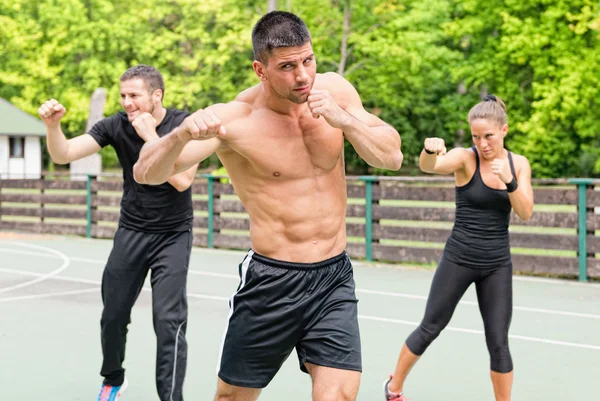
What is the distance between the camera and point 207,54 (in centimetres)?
3762

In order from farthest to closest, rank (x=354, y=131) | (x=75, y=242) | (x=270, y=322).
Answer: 1. (x=75, y=242)
2. (x=270, y=322)
3. (x=354, y=131)

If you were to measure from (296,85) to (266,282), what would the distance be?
86cm

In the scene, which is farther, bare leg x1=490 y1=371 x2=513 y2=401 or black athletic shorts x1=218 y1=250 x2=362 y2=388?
bare leg x1=490 y1=371 x2=513 y2=401

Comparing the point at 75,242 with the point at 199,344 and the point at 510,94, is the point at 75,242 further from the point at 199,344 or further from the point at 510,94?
the point at 510,94

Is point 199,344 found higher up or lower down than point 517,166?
lower down

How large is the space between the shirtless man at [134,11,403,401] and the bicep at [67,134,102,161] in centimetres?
180

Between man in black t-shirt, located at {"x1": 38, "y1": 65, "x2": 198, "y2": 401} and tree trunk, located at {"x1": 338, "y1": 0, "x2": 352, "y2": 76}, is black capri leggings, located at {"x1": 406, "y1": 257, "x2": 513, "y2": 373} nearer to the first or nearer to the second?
man in black t-shirt, located at {"x1": 38, "y1": 65, "x2": 198, "y2": 401}

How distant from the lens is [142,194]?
17.9 feet

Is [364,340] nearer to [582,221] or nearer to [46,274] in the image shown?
[582,221]

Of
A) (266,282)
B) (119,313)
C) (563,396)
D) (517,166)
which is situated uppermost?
(517,166)

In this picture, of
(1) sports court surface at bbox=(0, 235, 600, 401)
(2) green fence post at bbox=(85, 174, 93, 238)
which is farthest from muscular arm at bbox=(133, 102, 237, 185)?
(2) green fence post at bbox=(85, 174, 93, 238)

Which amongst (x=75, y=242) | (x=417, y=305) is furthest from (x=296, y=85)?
(x=75, y=242)

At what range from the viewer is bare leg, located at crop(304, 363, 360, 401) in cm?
371

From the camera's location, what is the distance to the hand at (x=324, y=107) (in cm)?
347
